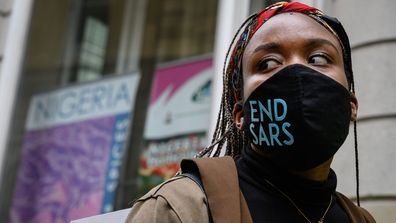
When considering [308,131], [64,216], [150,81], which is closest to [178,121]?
[150,81]

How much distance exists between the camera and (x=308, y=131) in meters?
2.12

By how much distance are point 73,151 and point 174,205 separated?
18.3ft

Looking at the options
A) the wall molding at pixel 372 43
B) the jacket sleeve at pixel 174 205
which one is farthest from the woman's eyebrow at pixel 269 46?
the wall molding at pixel 372 43

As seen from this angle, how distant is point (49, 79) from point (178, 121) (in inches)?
72.7

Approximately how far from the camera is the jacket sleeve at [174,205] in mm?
1951

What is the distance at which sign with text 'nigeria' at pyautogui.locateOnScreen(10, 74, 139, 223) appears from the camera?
715 cm

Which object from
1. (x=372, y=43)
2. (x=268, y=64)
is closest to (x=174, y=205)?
(x=268, y=64)

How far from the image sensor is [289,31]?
7.48ft

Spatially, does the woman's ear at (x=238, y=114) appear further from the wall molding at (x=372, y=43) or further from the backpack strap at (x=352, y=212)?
the wall molding at (x=372, y=43)

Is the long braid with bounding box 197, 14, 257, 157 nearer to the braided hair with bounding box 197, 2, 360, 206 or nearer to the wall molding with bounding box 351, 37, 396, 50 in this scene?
the braided hair with bounding box 197, 2, 360, 206

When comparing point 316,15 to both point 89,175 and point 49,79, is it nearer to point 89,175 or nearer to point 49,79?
point 89,175

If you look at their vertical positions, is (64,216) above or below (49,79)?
below

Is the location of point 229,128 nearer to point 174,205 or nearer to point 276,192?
point 276,192

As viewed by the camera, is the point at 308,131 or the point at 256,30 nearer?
the point at 308,131
